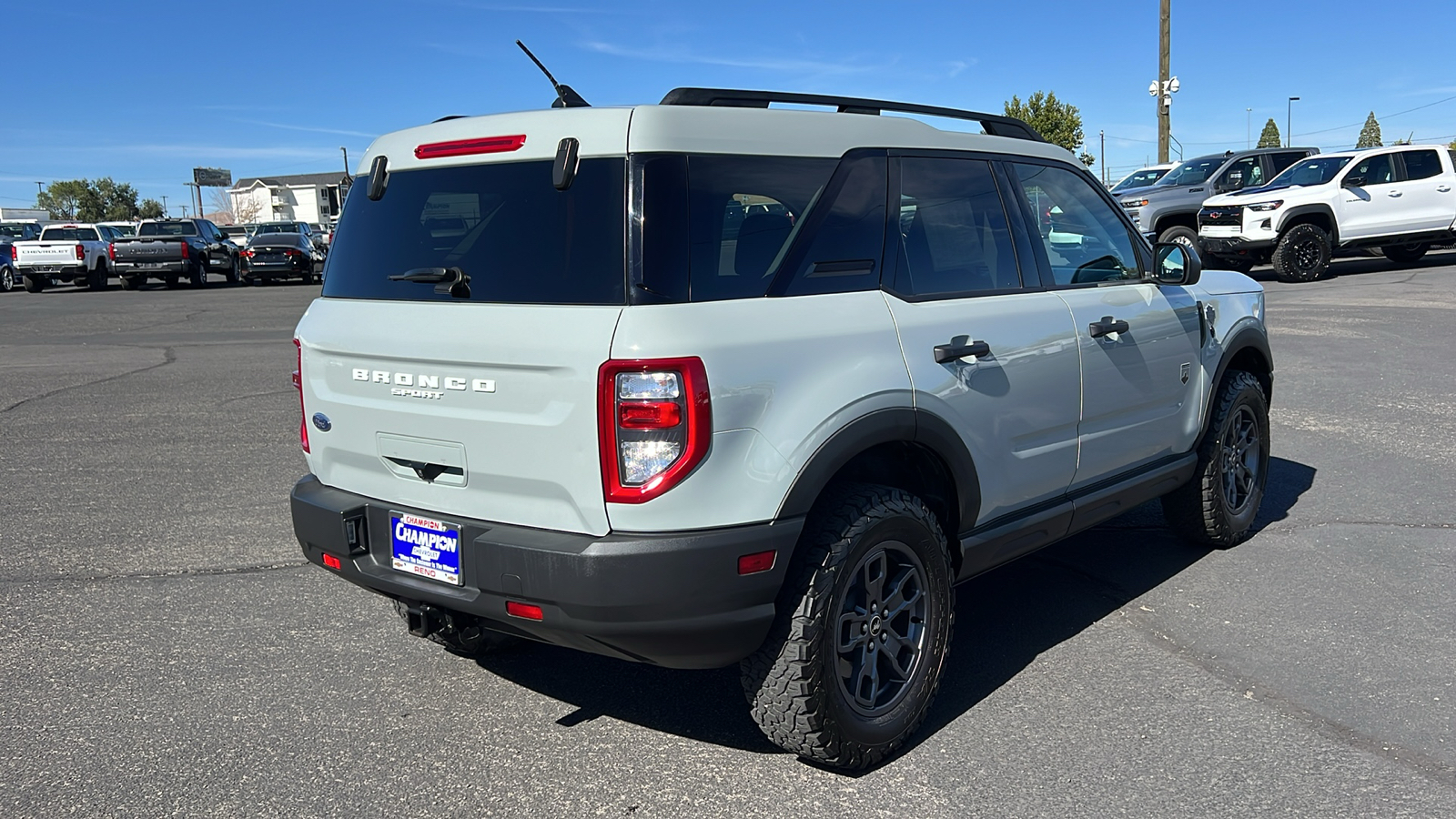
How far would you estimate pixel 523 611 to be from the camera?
304cm

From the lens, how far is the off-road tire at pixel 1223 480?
16.8 feet

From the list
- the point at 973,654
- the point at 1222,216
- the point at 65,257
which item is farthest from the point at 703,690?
the point at 65,257

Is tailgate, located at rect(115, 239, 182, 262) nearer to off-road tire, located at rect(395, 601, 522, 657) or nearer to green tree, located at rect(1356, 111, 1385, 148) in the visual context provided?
off-road tire, located at rect(395, 601, 522, 657)

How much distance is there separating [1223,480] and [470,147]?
3.77 metres

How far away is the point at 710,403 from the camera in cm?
288

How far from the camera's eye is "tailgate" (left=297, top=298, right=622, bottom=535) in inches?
116

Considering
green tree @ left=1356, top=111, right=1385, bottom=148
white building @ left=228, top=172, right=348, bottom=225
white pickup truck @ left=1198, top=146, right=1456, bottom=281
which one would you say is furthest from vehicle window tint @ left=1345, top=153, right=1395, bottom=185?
green tree @ left=1356, top=111, right=1385, bottom=148

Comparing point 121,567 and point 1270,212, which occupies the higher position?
point 1270,212

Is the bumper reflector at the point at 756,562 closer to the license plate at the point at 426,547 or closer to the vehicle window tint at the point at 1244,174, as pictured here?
the license plate at the point at 426,547

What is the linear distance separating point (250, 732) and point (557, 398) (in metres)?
1.60

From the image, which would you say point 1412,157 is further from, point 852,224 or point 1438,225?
point 852,224

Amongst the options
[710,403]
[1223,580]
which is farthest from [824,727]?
[1223,580]

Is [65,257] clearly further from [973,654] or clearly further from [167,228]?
[973,654]

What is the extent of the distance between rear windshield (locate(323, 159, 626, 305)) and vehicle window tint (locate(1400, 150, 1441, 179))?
65.3ft
